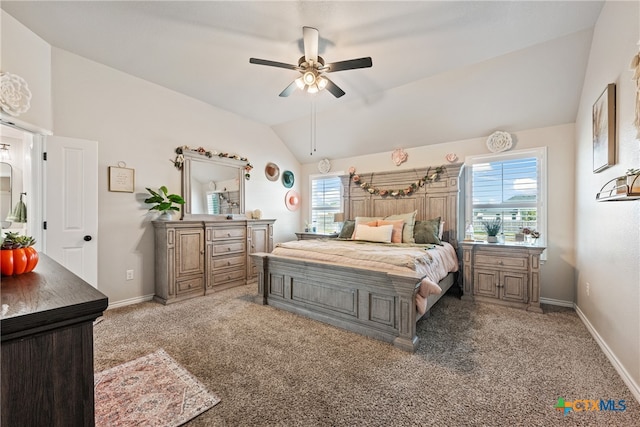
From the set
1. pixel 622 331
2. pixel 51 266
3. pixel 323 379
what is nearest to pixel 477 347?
pixel 622 331

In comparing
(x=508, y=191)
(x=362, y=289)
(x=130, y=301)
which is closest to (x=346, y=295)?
(x=362, y=289)

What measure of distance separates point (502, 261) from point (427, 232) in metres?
0.98

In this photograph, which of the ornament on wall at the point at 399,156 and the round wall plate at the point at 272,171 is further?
the round wall plate at the point at 272,171

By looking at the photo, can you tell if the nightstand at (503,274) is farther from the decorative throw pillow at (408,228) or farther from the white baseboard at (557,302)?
the decorative throw pillow at (408,228)

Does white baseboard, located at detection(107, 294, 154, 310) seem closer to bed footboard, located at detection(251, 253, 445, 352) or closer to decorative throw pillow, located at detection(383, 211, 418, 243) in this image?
bed footboard, located at detection(251, 253, 445, 352)

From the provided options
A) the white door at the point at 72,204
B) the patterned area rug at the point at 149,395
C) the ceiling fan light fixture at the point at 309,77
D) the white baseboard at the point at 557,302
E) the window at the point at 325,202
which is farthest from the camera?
the window at the point at 325,202

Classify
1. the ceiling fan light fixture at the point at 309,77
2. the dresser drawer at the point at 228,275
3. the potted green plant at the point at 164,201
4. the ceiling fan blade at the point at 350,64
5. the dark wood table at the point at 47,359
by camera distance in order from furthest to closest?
the dresser drawer at the point at 228,275 < the potted green plant at the point at 164,201 < the ceiling fan light fixture at the point at 309,77 < the ceiling fan blade at the point at 350,64 < the dark wood table at the point at 47,359

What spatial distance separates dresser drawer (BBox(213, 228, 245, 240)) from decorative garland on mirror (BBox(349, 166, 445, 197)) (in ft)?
7.64

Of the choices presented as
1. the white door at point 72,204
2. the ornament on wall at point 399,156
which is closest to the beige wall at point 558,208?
the ornament on wall at point 399,156

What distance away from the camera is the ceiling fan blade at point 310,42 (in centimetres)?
232

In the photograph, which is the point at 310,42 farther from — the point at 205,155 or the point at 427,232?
the point at 427,232

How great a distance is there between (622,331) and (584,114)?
2388 mm

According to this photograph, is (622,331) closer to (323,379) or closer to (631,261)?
(631,261)

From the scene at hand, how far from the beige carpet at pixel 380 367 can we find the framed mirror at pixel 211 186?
5.53ft
